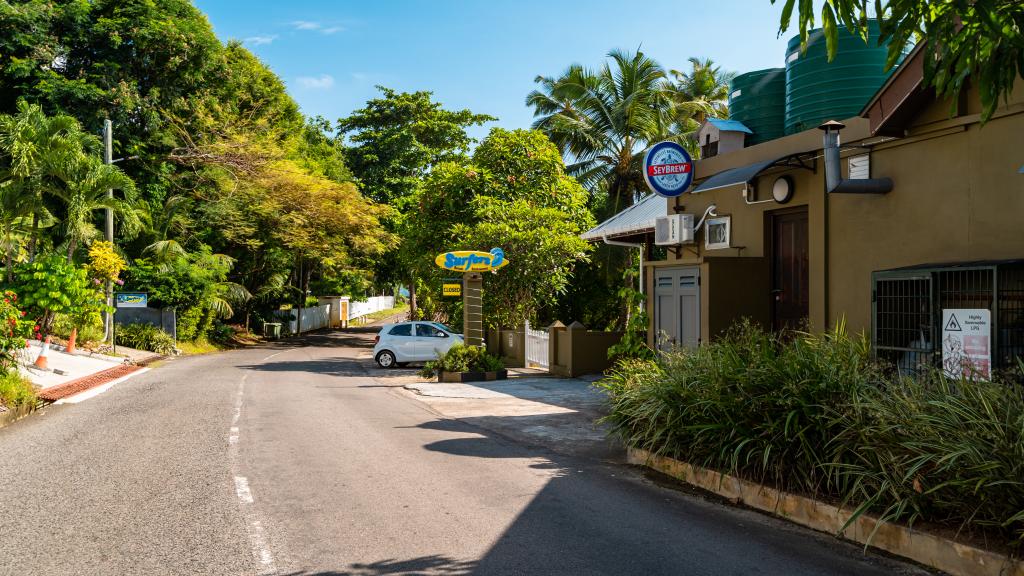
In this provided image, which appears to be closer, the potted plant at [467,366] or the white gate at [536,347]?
the potted plant at [467,366]

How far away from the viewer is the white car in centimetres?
2433

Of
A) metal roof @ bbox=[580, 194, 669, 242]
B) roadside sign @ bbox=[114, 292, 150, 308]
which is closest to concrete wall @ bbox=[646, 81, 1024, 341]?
metal roof @ bbox=[580, 194, 669, 242]

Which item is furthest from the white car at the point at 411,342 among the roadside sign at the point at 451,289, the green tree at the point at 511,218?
the roadside sign at the point at 451,289

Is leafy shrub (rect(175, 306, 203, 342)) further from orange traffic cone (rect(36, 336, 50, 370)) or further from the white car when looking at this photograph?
orange traffic cone (rect(36, 336, 50, 370))

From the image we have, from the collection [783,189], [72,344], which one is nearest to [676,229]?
[783,189]

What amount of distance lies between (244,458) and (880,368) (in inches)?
278

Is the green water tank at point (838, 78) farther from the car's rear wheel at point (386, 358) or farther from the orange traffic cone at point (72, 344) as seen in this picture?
the orange traffic cone at point (72, 344)

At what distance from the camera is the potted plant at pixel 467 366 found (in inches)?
747

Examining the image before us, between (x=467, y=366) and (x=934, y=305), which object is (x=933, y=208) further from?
(x=467, y=366)

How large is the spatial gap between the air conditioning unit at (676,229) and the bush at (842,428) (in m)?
4.86

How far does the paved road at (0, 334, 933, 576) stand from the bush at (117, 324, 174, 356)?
17.8 m

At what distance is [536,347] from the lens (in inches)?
883

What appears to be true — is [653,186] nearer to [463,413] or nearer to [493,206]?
[463,413]

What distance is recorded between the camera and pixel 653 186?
13.8m
